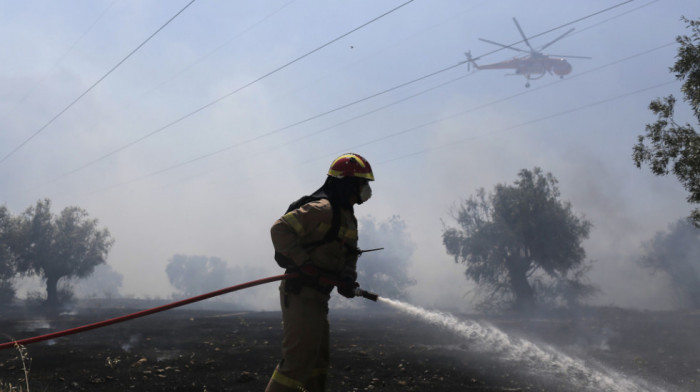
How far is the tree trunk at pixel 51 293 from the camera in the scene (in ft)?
124

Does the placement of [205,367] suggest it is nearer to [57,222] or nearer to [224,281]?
[57,222]

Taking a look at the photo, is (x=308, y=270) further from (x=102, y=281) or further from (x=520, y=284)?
(x=102, y=281)

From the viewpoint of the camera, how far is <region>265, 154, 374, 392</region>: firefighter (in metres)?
4.25

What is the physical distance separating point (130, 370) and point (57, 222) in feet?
129

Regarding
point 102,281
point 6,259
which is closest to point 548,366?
point 6,259

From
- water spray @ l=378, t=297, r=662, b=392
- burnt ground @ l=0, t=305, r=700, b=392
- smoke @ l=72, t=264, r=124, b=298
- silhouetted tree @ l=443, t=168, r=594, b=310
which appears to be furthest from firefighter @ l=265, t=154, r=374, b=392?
smoke @ l=72, t=264, r=124, b=298

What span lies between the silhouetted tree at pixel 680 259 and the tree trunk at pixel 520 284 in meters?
18.0

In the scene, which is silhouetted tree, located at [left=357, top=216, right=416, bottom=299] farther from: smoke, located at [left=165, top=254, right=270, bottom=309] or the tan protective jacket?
the tan protective jacket

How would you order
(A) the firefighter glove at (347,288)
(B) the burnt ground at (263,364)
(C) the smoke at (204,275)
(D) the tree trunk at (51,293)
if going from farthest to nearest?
(C) the smoke at (204,275) → (D) the tree trunk at (51,293) → (B) the burnt ground at (263,364) → (A) the firefighter glove at (347,288)

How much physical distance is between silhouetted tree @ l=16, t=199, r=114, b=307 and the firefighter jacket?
133 ft

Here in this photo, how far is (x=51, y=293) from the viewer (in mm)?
38531

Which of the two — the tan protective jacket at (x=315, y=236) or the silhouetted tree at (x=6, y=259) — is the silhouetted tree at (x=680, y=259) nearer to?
the tan protective jacket at (x=315, y=236)

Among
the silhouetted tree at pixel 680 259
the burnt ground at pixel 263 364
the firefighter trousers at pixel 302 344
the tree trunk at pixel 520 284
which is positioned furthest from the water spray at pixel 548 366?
the silhouetted tree at pixel 680 259

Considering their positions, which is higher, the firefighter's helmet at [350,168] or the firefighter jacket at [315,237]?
the firefighter's helmet at [350,168]
